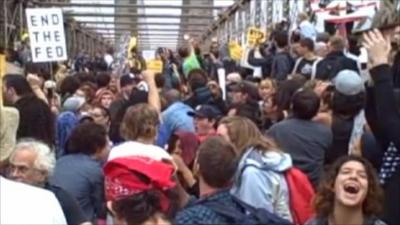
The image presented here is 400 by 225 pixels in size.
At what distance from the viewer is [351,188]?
6801 mm

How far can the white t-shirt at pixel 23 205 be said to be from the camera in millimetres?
4660

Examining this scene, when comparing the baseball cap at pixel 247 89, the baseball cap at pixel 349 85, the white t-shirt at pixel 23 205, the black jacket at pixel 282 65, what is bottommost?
the black jacket at pixel 282 65

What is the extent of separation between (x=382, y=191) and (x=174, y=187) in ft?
3.67

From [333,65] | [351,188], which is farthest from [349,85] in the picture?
[333,65]

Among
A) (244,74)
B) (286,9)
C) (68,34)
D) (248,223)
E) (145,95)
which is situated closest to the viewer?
(248,223)

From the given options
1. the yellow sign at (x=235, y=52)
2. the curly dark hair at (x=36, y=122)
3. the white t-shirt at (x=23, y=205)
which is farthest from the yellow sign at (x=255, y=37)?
the white t-shirt at (x=23, y=205)

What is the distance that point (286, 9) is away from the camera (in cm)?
3136

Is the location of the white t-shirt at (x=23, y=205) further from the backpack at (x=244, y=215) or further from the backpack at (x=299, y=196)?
the backpack at (x=299, y=196)

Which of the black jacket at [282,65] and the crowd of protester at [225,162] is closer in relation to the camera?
the crowd of protester at [225,162]

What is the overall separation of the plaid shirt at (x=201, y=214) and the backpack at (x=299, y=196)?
134 centimetres

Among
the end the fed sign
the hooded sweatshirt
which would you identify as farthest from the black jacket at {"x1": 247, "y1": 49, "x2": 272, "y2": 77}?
the hooded sweatshirt

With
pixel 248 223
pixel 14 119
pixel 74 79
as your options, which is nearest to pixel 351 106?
pixel 248 223

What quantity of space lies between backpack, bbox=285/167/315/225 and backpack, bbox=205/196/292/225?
1358mm

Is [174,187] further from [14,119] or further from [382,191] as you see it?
[14,119]
